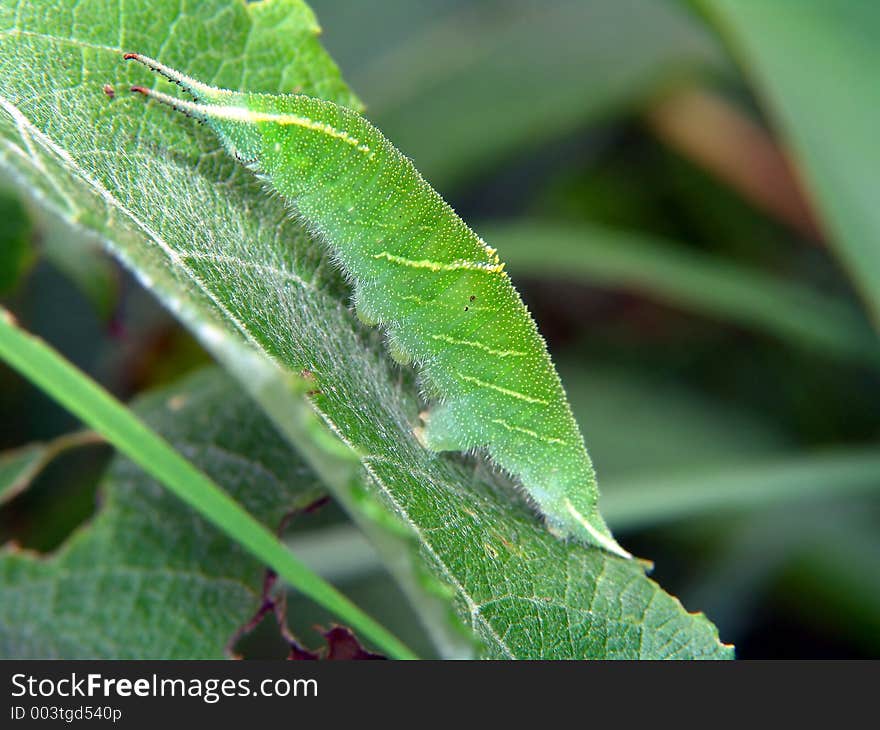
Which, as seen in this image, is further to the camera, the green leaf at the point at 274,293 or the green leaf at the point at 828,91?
the green leaf at the point at 828,91

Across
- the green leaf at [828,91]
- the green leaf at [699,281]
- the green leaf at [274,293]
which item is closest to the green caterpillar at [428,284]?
the green leaf at [274,293]

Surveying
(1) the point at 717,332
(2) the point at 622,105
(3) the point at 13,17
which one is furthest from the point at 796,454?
(3) the point at 13,17

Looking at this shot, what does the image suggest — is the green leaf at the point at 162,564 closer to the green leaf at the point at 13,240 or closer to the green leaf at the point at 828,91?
the green leaf at the point at 13,240

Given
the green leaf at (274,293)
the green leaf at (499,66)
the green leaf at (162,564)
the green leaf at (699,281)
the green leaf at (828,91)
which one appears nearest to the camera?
the green leaf at (274,293)

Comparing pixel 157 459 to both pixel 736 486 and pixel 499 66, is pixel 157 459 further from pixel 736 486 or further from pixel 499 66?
pixel 499 66

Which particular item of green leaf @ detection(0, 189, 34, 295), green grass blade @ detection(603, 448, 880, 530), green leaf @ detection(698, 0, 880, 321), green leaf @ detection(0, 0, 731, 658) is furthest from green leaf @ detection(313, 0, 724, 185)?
green leaf @ detection(0, 0, 731, 658)

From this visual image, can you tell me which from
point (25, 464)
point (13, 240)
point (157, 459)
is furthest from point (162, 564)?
point (13, 240)

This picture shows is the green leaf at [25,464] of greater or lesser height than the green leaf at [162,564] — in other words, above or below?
above
